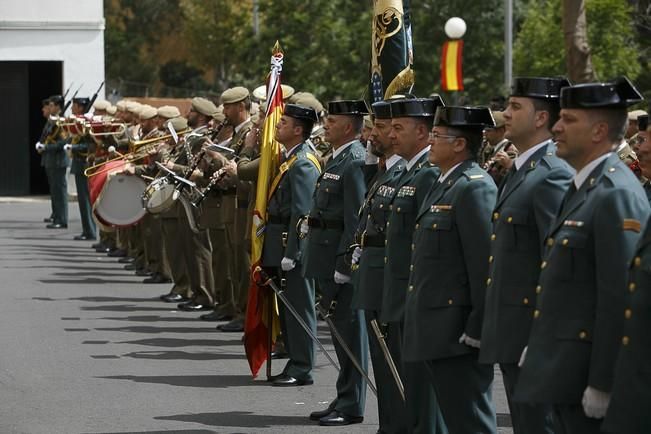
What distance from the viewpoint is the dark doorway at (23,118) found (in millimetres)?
37375

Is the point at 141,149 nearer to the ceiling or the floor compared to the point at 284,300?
nearer to the ceiling

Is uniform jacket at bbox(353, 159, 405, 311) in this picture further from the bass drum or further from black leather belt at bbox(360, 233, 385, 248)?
the bass drum

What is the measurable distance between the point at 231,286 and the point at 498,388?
15.6ft

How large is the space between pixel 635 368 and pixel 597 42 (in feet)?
79.7

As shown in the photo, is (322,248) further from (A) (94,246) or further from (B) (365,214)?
(A) (94,246)

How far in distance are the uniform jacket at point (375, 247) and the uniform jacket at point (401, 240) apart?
17.0 inches

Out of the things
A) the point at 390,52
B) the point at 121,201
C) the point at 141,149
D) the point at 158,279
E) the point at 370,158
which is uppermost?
the point at 390,52

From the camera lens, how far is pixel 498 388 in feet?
36.5

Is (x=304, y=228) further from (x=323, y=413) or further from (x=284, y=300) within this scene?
(x=323, y=413)

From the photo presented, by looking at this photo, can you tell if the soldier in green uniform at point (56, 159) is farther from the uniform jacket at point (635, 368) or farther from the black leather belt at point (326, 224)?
the uniform jacket at point (635, 368)

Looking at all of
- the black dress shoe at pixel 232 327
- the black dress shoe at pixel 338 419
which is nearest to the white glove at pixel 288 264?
the black dress shoe at pixel 338 419

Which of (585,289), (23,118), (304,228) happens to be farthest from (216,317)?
(23,118)

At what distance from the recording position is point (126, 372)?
12086mm

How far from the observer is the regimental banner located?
10.3 metres
